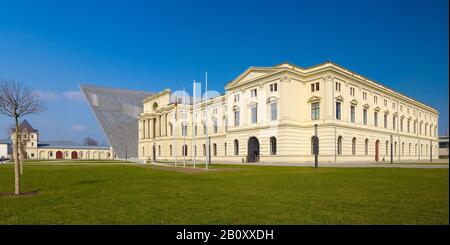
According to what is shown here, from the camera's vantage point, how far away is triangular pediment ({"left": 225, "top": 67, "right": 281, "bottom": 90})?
5434 centimetres

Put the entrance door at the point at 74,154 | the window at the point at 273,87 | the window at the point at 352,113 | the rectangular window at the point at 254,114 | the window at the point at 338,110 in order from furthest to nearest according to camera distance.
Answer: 1. the entrance door at the point at 74,154
2. the rectangular window at the point at 254,114
3. the window at the point at 352,113
4. the window at the point at 273,87
5. the window at the point at 338,110

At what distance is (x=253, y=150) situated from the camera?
192 feet

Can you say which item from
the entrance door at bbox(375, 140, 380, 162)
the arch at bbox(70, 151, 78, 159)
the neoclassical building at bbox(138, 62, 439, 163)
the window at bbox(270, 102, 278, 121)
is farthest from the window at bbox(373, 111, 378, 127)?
the arch at bbox(70, 151, 78, 159)

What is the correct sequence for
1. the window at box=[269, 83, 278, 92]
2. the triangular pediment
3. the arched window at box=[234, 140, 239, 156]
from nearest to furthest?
the window at box=[269, 83, 278, 92], the triangular pediment, the arched window at box=[234, 140, 239, 156]

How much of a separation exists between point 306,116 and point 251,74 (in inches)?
511

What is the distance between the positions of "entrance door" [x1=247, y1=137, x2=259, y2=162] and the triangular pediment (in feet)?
37.1

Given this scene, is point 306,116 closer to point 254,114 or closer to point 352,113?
point 352,113

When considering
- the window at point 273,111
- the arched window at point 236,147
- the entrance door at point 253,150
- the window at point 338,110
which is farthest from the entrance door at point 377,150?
the arched window at point 236,147

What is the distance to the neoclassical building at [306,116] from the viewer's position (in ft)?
166

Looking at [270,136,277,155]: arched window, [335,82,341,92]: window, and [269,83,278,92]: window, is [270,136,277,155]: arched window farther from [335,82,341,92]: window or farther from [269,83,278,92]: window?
[335,82,341,92]: window

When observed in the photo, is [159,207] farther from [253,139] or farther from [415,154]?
[415,154]

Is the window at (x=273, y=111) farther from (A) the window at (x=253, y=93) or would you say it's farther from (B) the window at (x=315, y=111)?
(B) the window at (x=315, y=111)

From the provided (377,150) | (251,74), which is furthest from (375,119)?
(251,74)
